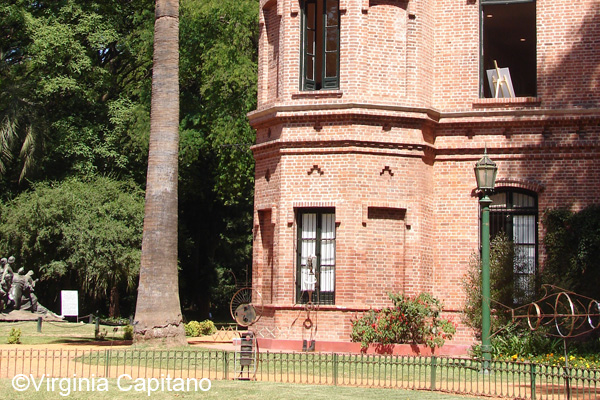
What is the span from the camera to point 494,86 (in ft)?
74.2

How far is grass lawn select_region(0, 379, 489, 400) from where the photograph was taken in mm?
13445

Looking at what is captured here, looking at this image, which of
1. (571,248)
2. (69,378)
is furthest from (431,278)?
(69,378)

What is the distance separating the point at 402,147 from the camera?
2128 centimetres

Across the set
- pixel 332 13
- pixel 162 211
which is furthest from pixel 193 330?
pixel 332 13

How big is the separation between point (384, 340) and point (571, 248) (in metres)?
4.80

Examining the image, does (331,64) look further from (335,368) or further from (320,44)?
(335,368)

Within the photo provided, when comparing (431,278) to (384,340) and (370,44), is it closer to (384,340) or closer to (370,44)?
(384,340)

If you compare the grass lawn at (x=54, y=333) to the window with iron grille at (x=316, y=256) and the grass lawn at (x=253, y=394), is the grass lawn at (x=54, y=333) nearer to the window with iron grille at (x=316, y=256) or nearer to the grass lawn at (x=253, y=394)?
the window with iron grille at (x=316, y=256)

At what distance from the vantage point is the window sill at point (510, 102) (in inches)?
853

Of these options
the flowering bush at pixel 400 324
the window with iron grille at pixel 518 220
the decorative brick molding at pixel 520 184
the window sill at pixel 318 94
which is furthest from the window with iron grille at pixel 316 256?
the decorative brick molding at pixel 520 184

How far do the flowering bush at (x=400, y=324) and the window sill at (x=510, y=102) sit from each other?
16.3 feet

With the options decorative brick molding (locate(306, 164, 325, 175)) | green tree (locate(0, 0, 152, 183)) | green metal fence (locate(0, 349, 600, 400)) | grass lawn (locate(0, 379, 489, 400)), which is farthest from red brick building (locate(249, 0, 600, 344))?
green tree (locate(0, 0, 152, 183))

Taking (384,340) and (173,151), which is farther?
(173,151)

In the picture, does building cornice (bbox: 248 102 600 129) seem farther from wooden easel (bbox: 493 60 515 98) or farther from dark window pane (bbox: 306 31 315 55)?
dark window pane (bbox: 306 31 315 55)
